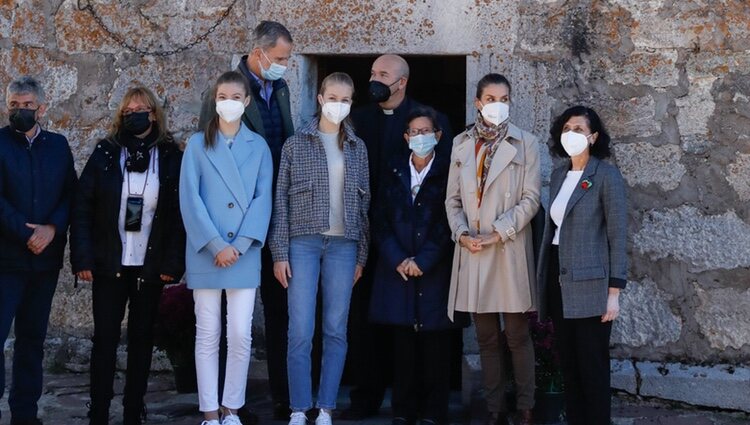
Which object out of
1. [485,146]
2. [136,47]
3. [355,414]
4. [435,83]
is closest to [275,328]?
[355,414]

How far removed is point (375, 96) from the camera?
544cm

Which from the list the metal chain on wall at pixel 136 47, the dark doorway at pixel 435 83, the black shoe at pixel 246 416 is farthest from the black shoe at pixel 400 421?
the dark doorway at pixel 435 83

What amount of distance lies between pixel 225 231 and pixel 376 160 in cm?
96

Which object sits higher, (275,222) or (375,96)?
(375,96)

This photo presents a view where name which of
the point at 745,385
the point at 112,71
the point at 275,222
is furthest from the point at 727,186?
the point at 112,71

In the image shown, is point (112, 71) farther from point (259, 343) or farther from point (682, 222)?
point (682, 222)

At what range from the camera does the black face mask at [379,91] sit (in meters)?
5.44

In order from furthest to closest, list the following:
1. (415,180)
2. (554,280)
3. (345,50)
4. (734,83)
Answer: (345,50) < (734,83) < (415,180) < (554,280)

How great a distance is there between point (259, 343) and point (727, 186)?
2.54 m

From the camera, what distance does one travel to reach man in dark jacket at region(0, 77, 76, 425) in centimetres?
493

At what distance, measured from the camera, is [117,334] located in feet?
16.5

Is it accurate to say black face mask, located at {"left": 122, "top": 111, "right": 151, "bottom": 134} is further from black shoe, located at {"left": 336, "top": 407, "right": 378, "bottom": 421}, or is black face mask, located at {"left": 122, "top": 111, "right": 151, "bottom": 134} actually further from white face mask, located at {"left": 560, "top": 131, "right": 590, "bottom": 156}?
white face mask, located at {"left": 560, "top": 131, "right": 590, "bottom": 156}

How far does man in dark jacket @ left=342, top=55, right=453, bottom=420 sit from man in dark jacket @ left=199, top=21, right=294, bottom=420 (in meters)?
0.39

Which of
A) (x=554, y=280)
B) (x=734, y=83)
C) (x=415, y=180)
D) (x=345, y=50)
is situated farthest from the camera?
(x=345, y=50)
